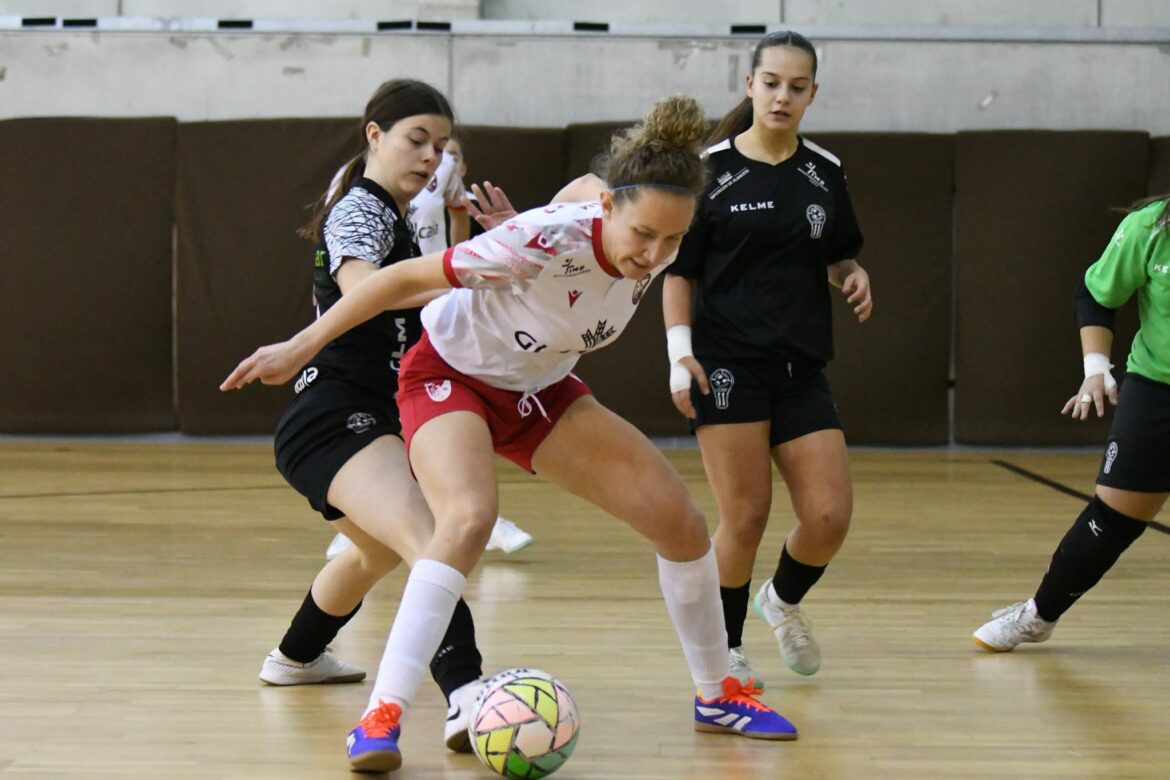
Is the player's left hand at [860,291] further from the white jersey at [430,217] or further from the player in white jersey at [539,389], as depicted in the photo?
the white jersey at [430,217]

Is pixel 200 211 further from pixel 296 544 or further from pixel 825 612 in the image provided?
pixel 825 612

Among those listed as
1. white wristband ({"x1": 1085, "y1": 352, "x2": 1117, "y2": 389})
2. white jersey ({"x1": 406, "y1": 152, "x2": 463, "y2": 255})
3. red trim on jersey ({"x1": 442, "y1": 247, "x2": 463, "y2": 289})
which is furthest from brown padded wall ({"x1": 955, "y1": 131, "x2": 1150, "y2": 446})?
red trim on jersey ({"x1": 442, "y1": 247, "x2": 463, "y2": 289})

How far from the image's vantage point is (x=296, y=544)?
5.57m

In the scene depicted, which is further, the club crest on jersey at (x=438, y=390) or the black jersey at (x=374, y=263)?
the black jersey at (x=374, y=263)

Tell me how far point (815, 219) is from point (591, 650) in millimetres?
1353

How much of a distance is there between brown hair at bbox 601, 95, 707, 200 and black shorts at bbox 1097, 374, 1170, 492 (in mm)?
1576

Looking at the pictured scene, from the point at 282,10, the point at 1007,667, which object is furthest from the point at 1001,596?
the point at 282,10

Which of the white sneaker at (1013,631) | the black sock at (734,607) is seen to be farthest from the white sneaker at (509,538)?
the white sneaker at (1013,631)

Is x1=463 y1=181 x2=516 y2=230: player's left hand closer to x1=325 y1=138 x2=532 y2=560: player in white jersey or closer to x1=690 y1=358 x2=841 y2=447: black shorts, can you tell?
x1=690 y1=358 x2=841 y2=447: black shorts

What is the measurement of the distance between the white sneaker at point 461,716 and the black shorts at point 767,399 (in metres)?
0.97

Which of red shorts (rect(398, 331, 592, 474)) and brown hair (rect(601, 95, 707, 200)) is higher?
brown hair (rect(601, 95, 707, 200))

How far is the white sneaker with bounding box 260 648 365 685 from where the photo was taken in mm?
3434

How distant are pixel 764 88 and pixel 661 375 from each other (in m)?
5.43

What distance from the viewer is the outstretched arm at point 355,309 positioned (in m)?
2.62
